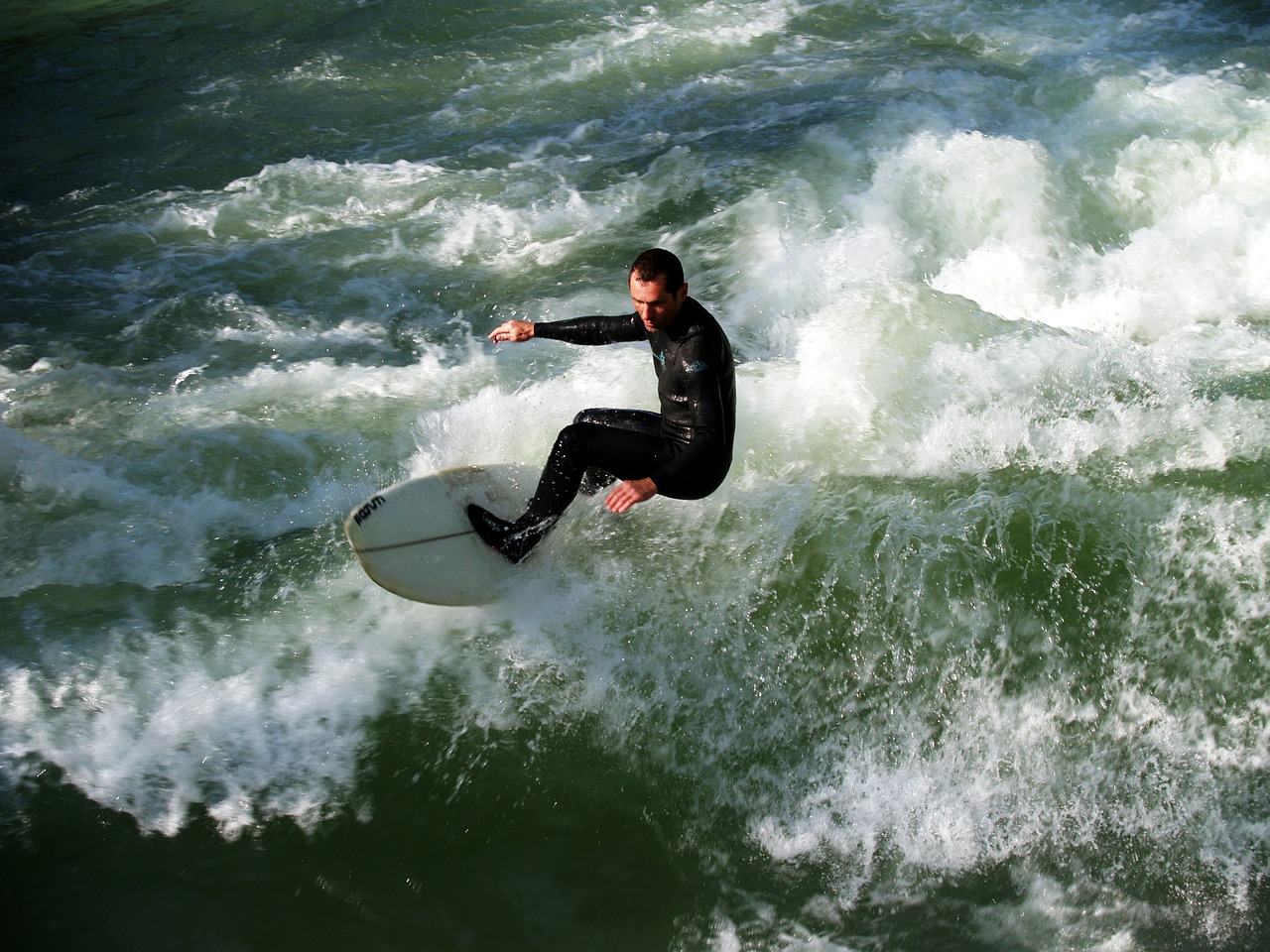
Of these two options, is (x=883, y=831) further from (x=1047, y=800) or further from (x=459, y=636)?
(x=459, y=636)

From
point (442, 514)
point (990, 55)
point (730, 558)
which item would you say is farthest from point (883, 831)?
point (990, 55)

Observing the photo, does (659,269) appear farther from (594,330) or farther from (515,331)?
(515,331)

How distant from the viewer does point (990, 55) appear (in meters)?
10.7

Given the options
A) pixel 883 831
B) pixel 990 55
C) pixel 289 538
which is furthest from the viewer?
pixel 990 55

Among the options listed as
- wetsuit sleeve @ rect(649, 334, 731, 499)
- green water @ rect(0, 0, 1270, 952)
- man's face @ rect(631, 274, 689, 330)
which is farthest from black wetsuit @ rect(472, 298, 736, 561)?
green water @ rect(0, 0, 1270, 952)

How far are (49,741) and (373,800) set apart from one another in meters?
1.28

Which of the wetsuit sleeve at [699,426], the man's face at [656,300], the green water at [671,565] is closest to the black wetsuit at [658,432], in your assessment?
the wetsuit sleeve at [699,426]

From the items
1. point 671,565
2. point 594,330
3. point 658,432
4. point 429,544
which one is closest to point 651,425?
point 658,432

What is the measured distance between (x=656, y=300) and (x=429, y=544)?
1518 mm

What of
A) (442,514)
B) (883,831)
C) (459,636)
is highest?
(442,514)

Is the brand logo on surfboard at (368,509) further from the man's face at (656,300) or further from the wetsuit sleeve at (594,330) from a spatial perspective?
the man's face at (656,300)

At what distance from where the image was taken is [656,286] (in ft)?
12.5

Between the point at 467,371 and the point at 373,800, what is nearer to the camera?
the point at 373,800

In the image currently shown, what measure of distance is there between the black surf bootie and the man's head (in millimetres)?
1108
